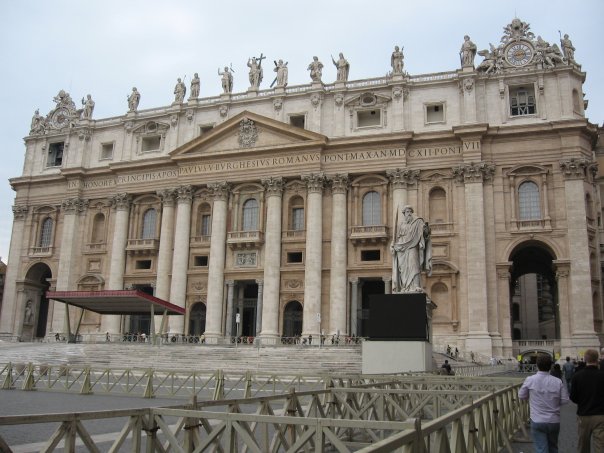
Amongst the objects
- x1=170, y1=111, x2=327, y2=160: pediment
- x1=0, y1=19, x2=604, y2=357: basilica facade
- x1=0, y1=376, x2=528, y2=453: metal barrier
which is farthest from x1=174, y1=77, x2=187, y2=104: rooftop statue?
x1=0, y1=376, x2=528, y2=453: metal barrier

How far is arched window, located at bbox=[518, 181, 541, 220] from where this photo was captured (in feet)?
138

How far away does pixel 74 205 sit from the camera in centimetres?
5378

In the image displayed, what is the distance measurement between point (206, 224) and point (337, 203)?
37.3 ft

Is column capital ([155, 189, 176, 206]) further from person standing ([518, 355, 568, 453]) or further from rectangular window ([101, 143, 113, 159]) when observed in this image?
person standing ([518, 355, 568, 453])

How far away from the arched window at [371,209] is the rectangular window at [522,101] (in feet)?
36.8

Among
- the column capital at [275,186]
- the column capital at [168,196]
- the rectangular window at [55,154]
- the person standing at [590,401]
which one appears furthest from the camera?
the rectangular window at [55,154]

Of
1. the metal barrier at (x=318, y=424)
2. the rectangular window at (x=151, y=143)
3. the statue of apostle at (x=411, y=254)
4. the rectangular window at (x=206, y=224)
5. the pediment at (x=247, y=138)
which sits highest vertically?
the rectangular window at (x=151, y=143)

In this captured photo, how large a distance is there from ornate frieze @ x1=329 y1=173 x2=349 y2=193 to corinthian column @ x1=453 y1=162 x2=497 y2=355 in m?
7.65

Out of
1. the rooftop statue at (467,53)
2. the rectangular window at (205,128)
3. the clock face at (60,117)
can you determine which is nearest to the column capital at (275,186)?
the rectangular window at (205,128)

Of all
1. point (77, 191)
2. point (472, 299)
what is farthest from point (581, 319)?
point (77, 191)

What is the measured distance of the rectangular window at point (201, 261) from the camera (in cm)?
4869

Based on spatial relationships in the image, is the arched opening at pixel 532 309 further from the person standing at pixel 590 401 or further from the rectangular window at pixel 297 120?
the person standing at pixel 590 401

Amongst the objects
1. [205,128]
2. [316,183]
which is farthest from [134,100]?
[316,183]

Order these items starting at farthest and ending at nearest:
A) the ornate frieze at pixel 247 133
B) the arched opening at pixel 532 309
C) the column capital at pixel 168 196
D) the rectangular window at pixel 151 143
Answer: the arched opening at pixel 532 309, the rectangular window at pixel 151 143, the column capital at pixel 168 196, the ornate frieze at pixel 247 133
